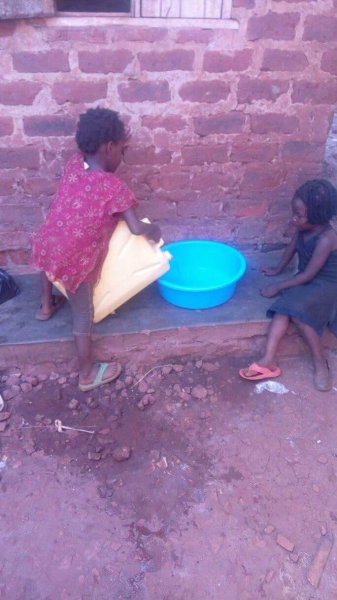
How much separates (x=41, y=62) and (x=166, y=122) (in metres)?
0.72

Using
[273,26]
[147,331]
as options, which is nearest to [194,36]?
[273,26]

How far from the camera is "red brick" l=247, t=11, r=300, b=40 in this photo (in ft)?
8.38

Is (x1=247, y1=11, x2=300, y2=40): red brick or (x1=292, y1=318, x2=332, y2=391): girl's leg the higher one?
(x1=247, y1=11, x2=300, y2=40): red brick

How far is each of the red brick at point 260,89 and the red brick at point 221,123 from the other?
3.7 inches

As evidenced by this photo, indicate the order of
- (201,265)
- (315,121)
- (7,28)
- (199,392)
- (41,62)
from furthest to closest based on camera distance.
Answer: (201,265), (315,121), (199,392), (41,62), (7,28)

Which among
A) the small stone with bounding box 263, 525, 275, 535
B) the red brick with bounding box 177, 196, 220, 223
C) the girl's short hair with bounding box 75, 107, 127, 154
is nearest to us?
the small stone with bounding box 263, 525, 275, 535

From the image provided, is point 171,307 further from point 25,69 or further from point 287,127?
point 25,69

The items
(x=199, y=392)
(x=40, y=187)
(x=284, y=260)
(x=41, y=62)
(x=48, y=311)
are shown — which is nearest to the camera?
(x=41, y=62)

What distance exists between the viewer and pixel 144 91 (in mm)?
2611

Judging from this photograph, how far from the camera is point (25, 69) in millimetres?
2445

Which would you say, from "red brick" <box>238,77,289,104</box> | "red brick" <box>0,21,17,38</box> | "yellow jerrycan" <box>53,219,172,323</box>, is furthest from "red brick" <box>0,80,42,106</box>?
"red brick" <box>238,77,289,104</box>

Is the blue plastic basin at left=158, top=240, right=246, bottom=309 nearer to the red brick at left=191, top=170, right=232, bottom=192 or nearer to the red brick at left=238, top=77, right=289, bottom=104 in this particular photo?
the red brick at left=191, top=170, right=232, bottom=192

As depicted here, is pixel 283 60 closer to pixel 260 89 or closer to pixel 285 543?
pixel 260 89

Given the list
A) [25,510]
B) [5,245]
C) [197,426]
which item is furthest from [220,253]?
[25,510]
